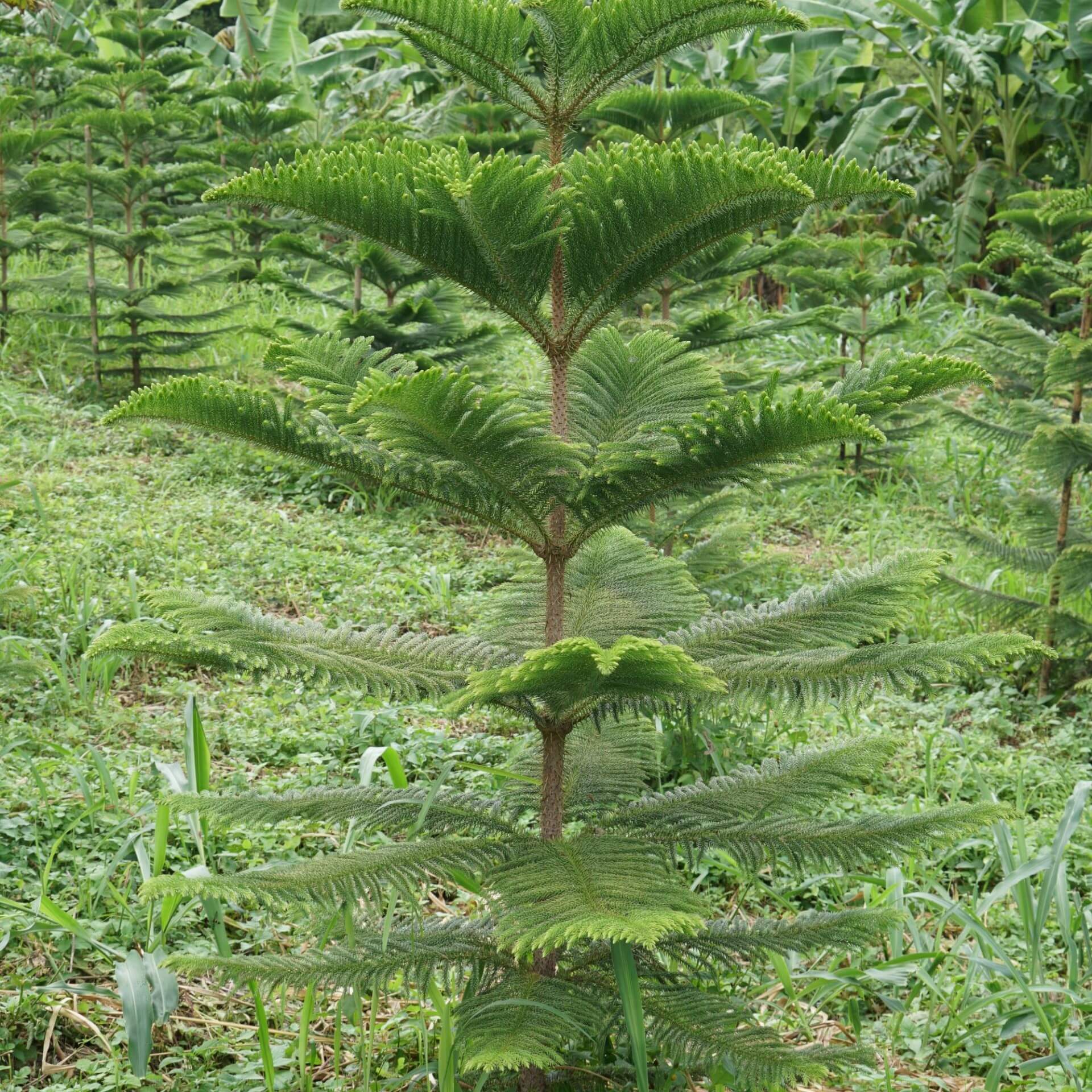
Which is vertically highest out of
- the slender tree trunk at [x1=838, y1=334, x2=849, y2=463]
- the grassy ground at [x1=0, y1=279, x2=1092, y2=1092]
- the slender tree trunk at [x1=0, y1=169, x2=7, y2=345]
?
the slender tree trunk at [x1=0, y1=169, x2=7, y2=345]

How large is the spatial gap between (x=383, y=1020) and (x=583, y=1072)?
0.66 m

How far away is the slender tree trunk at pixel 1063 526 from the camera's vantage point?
206 inches

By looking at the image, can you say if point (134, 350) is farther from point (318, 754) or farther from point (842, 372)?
point (842, 372)

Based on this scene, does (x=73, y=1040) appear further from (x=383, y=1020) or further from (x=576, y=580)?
(x=576, y=580)

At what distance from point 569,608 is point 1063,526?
12.0ft

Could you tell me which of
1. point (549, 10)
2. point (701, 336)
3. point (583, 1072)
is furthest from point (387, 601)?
point (549, 10)

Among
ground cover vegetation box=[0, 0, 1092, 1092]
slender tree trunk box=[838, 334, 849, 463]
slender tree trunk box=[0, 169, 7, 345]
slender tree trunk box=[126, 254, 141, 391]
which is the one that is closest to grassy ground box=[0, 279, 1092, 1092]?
ground cover vegetation box=[0, 0, 1092, 1092]

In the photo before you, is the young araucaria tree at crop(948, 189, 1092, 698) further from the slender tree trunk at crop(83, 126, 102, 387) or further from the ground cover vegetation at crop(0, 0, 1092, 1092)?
the slender tree trunk at crop(83, 126, 102, 387)

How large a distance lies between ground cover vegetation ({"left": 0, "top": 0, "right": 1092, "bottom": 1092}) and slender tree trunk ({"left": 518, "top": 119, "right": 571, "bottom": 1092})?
0.4 inches

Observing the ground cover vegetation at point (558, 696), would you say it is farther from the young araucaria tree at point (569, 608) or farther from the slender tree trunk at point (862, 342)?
the slender tree trunk at point (862, 342)

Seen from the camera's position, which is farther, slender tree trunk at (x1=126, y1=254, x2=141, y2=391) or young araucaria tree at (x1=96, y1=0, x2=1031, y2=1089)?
slender tree trunk at (x1=126, y1=254, x2=141, y2=391)

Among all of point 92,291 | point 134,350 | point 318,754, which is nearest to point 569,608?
point 318,754

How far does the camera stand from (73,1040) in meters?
2.84

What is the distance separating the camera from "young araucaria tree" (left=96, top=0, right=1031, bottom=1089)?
6.63 feet
